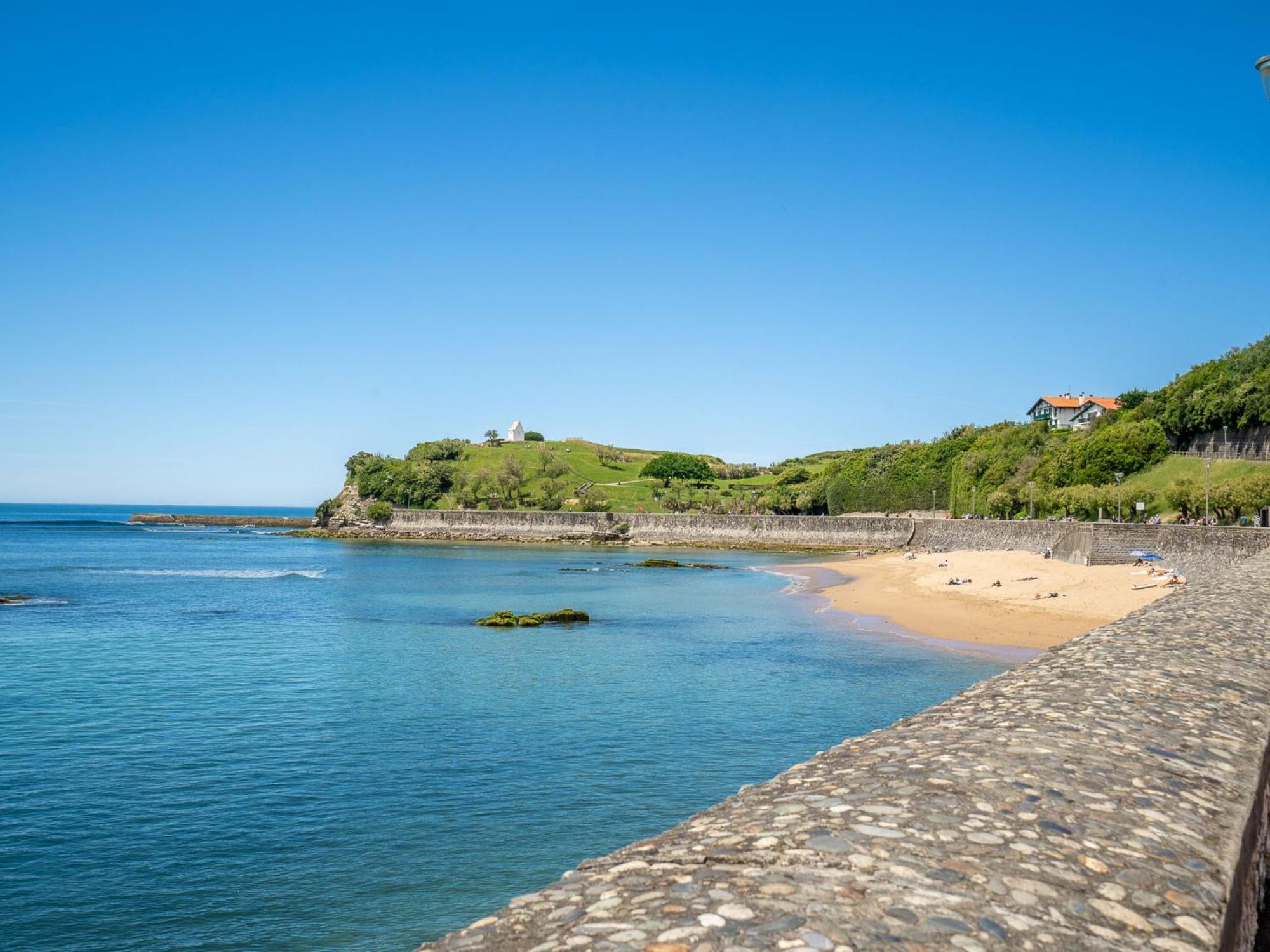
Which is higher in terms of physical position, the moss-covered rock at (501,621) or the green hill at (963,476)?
the green hill at (963,476)

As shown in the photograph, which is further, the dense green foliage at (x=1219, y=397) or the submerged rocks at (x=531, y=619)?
the dense green foliage at (x=1219, y=397)

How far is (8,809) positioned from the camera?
16.4 metres

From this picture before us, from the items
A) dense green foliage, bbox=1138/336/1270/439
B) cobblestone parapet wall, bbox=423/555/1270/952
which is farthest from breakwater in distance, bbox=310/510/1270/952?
dense green foliage, bbox=1138/336/1270/439

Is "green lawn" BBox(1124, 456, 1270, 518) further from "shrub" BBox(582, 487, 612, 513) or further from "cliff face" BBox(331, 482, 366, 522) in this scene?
"cliff face" BBox(331, 482, 366, 522)

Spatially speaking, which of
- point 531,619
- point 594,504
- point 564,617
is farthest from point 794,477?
point 531,619

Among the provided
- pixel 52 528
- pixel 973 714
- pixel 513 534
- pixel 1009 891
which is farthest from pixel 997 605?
pixel 52 528

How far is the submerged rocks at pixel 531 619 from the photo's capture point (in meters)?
44.3

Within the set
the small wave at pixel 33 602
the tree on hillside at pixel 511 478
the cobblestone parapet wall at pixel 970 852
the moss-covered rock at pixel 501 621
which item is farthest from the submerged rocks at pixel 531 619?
the tree on hillside at pixel 511 478

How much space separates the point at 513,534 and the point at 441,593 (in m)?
83.7

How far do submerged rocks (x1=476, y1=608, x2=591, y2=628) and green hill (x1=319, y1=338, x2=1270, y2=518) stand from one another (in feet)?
173

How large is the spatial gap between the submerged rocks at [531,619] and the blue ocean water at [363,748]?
165 cm

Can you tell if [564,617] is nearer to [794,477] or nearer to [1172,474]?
[1172,474]

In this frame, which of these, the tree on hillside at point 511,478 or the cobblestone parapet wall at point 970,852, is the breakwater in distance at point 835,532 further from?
the cobblestone parapet wall at point 970,852

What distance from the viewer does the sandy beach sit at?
39.7m
